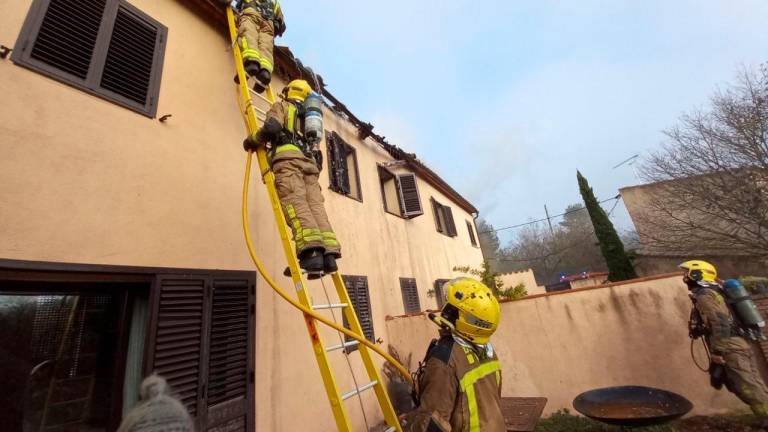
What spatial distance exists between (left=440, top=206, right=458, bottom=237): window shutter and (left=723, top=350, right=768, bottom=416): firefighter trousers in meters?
8.01

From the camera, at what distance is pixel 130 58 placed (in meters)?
3.23

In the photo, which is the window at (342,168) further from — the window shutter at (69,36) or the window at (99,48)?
the window shutter at (69,36)

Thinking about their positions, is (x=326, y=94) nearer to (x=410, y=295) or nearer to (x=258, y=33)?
(x=258, y=33)

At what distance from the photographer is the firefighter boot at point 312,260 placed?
244 cm

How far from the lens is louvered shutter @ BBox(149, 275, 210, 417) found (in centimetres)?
259

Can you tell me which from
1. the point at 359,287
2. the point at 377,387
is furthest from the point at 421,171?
the point at 377,387

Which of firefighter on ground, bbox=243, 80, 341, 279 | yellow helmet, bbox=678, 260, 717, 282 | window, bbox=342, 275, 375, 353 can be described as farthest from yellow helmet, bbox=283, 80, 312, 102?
yellow helmet, bbox=678, 260, 717, 282

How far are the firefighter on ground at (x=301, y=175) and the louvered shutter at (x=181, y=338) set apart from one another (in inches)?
50.0

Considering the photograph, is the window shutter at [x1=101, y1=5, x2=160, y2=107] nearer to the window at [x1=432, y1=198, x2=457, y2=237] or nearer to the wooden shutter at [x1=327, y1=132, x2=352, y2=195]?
the wooden shutter at [x1=327, y1=132, x2=352, y2=195]

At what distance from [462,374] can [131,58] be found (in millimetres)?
4432

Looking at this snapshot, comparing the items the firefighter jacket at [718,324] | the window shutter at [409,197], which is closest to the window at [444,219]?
the window shutter at [409,197]

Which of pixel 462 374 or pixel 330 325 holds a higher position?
pixel 330 325

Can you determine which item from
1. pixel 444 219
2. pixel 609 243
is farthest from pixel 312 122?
pixel 609 243

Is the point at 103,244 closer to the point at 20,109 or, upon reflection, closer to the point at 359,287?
the point at 20,109
